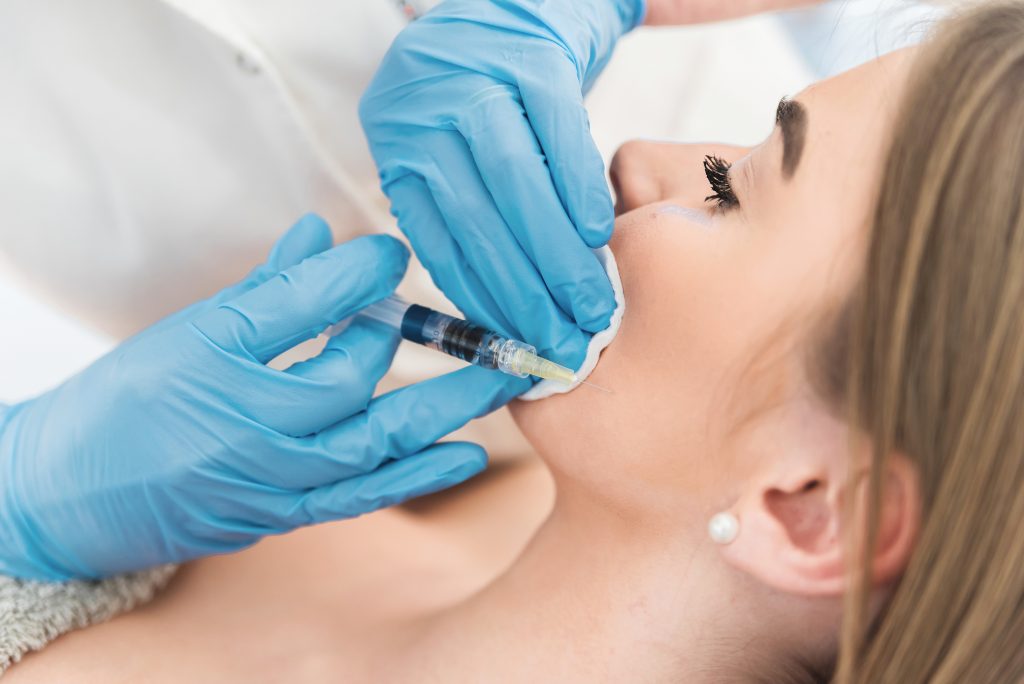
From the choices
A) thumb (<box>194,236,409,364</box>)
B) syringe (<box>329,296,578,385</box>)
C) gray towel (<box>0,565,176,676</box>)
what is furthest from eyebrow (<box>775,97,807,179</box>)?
gray towel (<box>0,565,176,676</box>)

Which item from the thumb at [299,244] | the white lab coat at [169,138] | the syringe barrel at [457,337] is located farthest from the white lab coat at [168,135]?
the syringe barrel at [457,337]

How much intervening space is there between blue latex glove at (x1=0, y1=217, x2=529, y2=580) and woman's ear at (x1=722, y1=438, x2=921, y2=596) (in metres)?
0.36

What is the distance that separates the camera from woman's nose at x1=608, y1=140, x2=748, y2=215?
114cm

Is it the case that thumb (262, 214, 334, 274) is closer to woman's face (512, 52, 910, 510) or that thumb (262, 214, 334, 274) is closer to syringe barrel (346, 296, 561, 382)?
syringe barrel (346, 296, 561, 382)

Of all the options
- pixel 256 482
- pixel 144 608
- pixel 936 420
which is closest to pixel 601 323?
pixel 936 420

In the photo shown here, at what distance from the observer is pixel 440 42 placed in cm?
118

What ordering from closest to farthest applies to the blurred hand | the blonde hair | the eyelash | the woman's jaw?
the blonde hair → the woman's jaw → the eyelash → the blurred hand

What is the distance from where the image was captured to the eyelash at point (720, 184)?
0.99 metres

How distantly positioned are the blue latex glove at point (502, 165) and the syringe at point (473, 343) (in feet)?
0.12

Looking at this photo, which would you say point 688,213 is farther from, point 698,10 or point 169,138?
point 169,138

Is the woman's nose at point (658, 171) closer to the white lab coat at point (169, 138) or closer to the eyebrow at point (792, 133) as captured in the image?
the eyebrow at point (792, 133)

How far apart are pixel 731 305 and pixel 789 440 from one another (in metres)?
0.16

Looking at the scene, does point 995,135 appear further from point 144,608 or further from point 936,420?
point 144,608

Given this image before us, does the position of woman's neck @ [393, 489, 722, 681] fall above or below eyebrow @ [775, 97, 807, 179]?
below
